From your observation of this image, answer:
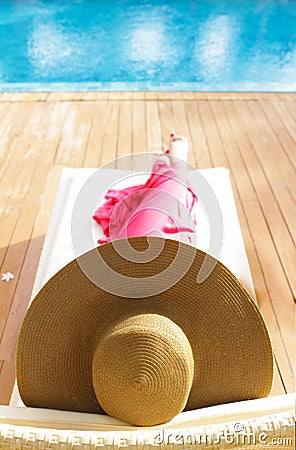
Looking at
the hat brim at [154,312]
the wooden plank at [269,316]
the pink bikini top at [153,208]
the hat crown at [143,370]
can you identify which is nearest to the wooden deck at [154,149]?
the wooden plank at [269,316]

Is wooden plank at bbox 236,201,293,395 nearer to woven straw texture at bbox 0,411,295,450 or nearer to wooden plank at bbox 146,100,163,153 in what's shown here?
wooden plank at bbox 146,100,163,153

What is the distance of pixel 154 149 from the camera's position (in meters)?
3.12

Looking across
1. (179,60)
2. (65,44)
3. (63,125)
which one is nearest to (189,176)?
(63,125)

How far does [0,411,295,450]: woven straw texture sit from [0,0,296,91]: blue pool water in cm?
329

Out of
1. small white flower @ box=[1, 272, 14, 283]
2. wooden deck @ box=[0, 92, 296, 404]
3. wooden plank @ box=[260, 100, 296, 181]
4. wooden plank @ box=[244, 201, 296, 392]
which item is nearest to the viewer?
wooden plank @ box=[244, 201, 296, 392]

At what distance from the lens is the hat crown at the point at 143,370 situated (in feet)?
3.14

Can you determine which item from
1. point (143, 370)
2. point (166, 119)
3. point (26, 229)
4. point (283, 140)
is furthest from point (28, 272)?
point (283, 140)

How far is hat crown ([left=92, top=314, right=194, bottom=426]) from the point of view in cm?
96

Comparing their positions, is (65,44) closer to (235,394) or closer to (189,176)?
(189,176)

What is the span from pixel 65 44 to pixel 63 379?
4547 millimetres

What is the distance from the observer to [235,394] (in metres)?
1.12

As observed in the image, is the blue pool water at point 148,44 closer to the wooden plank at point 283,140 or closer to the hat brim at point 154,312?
the wooden plank at point 283,140

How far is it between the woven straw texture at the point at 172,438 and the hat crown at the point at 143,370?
0.09 metres

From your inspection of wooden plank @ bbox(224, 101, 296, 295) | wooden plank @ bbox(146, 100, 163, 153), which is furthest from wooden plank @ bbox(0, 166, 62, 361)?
wooden plank @ bbox(224, 101, 296, 295)
